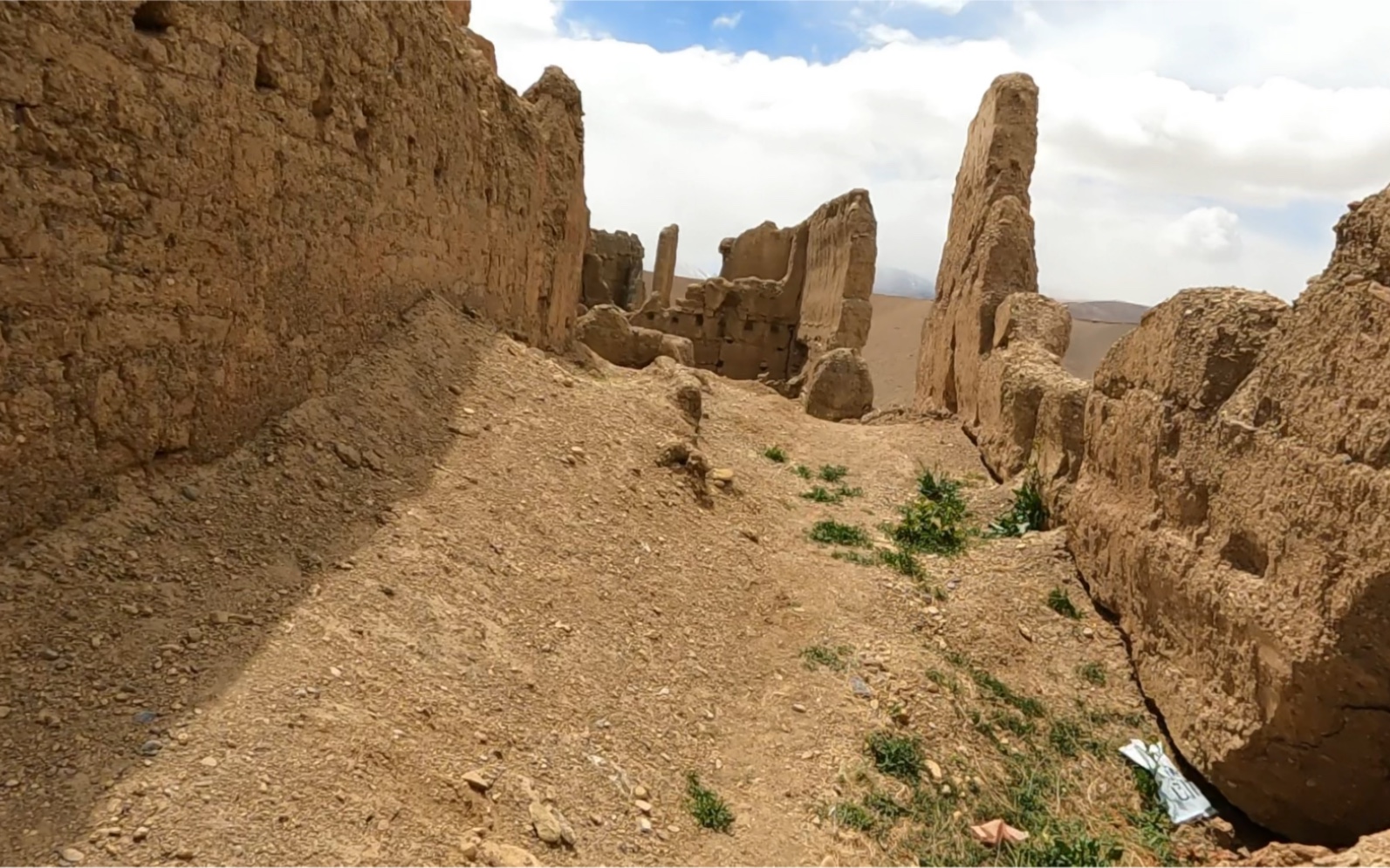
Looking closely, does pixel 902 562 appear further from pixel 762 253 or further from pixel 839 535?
pixel 762 253

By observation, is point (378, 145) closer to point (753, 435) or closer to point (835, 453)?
point (753, 435)

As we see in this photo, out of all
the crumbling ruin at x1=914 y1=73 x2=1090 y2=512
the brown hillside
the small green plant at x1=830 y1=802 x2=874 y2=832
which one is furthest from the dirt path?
the brown hillside

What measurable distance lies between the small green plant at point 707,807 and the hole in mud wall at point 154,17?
4051mm

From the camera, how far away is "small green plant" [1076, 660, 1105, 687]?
5652 millimetres

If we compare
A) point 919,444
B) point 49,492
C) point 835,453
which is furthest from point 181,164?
point 919,444

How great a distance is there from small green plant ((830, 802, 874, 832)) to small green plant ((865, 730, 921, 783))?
1.20 ft

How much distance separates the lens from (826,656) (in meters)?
5.46

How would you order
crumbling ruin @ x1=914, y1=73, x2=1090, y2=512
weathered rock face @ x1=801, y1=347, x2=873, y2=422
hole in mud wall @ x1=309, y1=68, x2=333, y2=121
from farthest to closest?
weathered rock face @ x1=801, y1=347, x2=873, y2=422 < crumbling ruin @ x1=914, y1=73, x2=1090, y2=512 < hole in mud wall @ x1=309, y1=68, x2=333, y2=121

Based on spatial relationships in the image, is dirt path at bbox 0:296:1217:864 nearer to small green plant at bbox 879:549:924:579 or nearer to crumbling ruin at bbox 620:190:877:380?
small green plant at bbox 879:549:924:579

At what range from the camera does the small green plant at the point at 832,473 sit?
912 centimetres

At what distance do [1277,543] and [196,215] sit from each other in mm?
5236

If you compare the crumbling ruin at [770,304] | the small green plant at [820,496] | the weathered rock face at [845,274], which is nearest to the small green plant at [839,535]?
the small green plant at [820,496]

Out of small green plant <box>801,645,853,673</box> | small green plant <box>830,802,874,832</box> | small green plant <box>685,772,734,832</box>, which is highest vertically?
small green plant <box>801,645,853,673</box>

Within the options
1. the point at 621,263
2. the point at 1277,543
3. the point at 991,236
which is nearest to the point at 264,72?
the point at 1277,543
